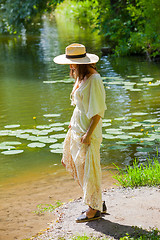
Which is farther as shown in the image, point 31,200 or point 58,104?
point 58,104

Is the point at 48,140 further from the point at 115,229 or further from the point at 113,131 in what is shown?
the point at 115,229

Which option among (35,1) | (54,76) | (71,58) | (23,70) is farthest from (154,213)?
(35,1)

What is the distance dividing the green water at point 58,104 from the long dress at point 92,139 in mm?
1957

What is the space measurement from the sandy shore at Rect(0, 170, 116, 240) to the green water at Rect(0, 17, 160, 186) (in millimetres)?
313

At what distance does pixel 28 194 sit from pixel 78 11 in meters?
23.1

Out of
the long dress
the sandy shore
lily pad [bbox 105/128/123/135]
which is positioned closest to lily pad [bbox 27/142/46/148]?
the sandy shore

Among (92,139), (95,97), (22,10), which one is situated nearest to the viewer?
(95,97)

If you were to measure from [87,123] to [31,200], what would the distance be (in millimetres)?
1571

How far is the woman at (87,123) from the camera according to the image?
3.29 metres

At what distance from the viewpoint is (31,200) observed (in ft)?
14.9

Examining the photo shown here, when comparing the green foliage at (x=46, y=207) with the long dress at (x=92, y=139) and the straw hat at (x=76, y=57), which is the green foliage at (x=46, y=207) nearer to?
the long dress at (x=92, y=139)

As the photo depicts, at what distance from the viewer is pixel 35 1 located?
622 inches

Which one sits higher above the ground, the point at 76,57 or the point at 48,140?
the point at 76,57

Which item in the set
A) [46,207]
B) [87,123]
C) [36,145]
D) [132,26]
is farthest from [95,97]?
[132,26]
